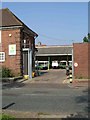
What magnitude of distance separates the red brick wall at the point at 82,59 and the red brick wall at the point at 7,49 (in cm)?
735

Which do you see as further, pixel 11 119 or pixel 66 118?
pixel 66 118

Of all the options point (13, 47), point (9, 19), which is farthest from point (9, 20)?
point (13, 47)

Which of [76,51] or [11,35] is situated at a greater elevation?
[11,35]

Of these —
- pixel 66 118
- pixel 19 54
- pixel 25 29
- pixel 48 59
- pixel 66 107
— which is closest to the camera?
pixel 66 118

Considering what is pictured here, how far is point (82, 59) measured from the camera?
27.9 metres

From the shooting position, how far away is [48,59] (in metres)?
63.8

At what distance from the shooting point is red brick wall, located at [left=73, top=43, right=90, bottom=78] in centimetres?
2759

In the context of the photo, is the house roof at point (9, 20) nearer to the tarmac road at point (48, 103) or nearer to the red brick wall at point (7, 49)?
the red brick wall at point (7, 49)

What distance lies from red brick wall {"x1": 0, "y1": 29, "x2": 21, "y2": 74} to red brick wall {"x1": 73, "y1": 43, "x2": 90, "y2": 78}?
7348 millimetres

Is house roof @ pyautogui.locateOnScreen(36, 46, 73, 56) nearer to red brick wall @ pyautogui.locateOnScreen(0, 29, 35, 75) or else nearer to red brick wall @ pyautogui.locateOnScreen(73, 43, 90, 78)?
red brick wall @ pyautogui.locateOnScreen(0, 29, 35, 75)

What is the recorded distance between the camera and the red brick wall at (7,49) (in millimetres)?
32656

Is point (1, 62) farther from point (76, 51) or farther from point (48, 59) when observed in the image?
point (48, 59)

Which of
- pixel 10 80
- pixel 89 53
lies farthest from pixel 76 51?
pixel 10 80

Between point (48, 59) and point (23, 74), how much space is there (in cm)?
3052
